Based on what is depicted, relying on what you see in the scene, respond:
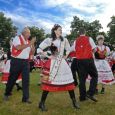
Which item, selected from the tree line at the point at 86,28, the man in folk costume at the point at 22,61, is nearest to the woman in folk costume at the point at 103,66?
the man in folk costume at the point at 22,61

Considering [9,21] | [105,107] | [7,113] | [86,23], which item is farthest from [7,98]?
[86,23]

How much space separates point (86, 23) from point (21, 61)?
6805 centimetres

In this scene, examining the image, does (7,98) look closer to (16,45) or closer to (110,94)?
(16,45)

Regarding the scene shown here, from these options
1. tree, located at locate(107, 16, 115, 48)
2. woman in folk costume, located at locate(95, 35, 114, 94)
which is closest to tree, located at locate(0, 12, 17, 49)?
tree, located at locate(107, 16, 115, 48)

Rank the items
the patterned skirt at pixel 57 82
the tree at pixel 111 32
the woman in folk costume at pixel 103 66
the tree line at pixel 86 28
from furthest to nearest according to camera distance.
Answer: the tree at pixel 111 32
the tree line at pixel 86 28
the woman in folk costume at pixel 103 66
the patterned skirt at pixel 57 82

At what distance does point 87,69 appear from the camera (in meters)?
9.53

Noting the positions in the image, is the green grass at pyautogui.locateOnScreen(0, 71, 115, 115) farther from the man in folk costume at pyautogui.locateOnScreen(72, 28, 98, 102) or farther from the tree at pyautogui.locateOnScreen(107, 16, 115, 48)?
the tree at pyautogui.locateOnScreen(107, 16, 115, 48)

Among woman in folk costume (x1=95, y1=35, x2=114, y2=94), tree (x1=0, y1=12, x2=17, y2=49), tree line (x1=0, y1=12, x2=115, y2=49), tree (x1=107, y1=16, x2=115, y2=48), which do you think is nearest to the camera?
woman in folk costume (x1=95, y1=35, x2=114, y2=94)

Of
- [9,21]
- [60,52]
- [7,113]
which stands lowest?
[7,113]

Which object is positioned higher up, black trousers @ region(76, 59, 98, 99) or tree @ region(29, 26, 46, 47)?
tree @ region(29, 26, 46, 47)

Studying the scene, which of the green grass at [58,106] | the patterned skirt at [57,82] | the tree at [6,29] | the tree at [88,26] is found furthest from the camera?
the tree at [88,26]

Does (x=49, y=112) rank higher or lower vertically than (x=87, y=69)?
lower

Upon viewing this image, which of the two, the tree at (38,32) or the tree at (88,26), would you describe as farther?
the tree at (88,26)

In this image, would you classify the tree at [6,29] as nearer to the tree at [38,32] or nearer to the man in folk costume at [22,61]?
the tree at [38,32]
